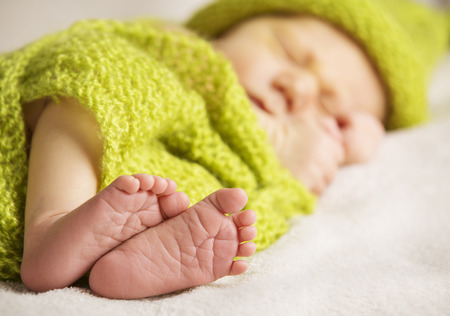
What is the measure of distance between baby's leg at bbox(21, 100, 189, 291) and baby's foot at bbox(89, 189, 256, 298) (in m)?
0.02

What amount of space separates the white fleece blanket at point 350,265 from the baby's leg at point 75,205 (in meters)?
0.04

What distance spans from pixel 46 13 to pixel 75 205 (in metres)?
1.16

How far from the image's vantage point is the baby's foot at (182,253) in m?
0.58

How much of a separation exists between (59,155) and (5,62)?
0.27 metres

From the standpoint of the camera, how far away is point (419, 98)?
1.50m

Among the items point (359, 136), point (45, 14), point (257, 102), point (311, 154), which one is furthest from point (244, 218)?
point (45, 14)

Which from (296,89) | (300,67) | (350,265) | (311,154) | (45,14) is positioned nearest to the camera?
(350,265)

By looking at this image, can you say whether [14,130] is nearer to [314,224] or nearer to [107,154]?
[107,154]

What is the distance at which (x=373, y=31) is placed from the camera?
136 cm

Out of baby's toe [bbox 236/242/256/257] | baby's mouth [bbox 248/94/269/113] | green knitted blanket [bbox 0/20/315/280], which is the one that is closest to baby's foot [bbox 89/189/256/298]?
baby's toe [bbox 236/242/256/257]

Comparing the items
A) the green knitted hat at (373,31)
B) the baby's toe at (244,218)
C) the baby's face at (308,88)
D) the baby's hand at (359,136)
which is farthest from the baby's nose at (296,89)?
the baby's toe at (244,218)

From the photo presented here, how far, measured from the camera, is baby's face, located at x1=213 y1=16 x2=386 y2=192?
1111 mm

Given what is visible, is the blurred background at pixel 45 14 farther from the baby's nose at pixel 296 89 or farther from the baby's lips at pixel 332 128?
the baby's lips at pixel 332 128

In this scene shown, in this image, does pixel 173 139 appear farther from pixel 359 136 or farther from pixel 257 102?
pixel 359 136
